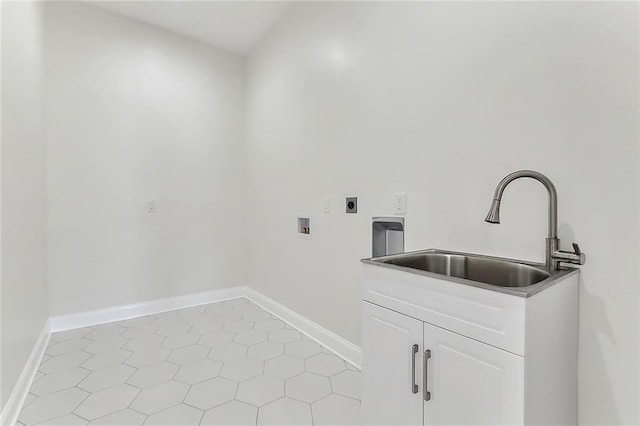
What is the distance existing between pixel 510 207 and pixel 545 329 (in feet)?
1.74

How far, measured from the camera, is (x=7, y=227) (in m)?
1.48

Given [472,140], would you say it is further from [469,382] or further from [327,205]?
[327,205]

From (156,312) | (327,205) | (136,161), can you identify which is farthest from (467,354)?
(136,161)

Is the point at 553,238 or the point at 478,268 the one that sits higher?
the point at 553,238

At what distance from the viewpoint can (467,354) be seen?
0.96m

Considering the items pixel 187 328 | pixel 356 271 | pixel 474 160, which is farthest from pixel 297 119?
pixel 187 328

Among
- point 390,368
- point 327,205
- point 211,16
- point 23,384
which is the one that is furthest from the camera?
point 211,16

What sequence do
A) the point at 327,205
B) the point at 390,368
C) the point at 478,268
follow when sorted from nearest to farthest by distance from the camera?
the point at 390,368 → the point at 478,268 → the point at 327,205

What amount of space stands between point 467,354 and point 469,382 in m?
0.08

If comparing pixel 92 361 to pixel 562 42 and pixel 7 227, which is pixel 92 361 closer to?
pixel 7 227

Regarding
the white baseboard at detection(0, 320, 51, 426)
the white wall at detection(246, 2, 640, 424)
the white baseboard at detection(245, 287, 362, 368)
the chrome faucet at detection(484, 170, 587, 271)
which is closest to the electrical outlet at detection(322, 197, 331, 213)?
the white wall at detection(246, 2, 640, 424)

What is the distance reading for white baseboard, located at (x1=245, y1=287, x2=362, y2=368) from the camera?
2.02 meters

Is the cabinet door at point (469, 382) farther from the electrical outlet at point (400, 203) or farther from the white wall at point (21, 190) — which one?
the white wall at point (21, 190)

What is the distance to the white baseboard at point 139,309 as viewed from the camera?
2.62m
